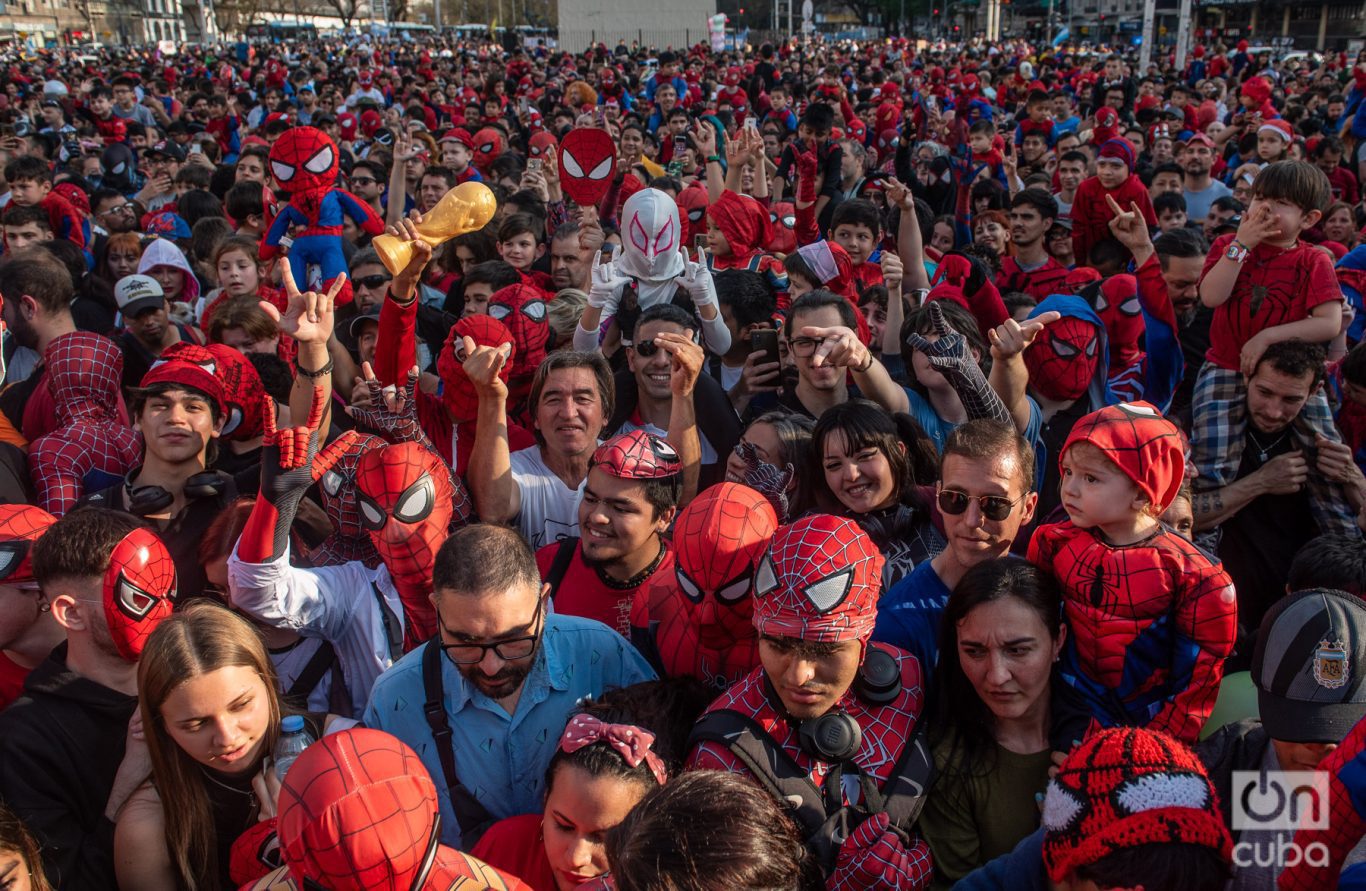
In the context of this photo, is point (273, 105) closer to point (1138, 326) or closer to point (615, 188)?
point (615, 188)

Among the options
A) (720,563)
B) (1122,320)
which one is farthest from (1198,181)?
(720,563)

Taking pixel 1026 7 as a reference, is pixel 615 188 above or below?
below

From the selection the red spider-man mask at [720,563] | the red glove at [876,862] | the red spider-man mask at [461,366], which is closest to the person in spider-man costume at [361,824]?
the red glove at [876,862]

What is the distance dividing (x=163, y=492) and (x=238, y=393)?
561 mm

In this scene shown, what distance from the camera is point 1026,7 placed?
64625 millimetres

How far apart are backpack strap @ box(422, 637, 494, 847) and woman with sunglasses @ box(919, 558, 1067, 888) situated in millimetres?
1181

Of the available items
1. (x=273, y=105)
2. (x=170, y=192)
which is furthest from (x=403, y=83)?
(x=170, y=192)

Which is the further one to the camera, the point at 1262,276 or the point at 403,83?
the point at 403,83

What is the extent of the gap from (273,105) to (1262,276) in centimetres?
1629

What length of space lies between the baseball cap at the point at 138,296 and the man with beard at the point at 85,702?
116 inches

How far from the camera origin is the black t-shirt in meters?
3.85

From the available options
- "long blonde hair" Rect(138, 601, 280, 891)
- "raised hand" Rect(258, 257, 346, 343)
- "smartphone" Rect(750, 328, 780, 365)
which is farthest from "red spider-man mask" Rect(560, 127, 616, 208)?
"long blonde hair" Rect(138, 601, 280, 891)

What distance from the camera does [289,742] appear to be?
104 inches
